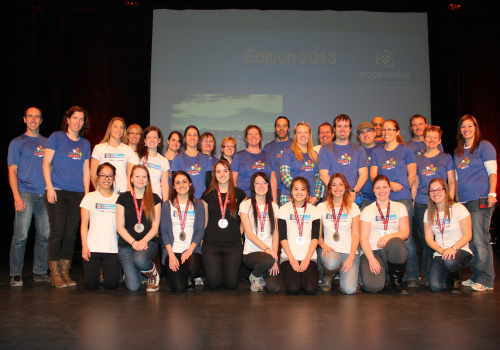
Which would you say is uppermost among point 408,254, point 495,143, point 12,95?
point 12,95

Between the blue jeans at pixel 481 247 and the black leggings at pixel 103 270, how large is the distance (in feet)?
10.0

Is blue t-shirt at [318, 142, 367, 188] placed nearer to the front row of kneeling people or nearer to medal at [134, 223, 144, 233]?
the front row of kneeling people

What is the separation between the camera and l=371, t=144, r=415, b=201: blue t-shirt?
12.8 feet

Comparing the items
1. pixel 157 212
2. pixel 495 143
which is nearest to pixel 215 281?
pixel 157 212

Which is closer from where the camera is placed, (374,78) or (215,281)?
(215,281)

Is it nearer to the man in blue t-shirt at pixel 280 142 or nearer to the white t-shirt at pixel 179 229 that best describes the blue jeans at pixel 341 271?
the white t-shirt at pixel 179 229

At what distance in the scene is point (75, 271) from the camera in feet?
15.1

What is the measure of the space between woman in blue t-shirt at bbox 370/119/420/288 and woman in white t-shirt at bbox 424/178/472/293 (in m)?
0.20

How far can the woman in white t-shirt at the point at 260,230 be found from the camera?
3543 mm

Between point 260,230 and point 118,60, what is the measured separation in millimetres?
4258

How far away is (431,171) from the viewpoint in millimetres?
3949

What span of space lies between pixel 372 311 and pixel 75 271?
127 inches

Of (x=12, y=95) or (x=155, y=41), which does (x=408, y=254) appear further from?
(x=12, y=95)

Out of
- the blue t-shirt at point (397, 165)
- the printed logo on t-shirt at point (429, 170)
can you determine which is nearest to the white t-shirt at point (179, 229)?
the blue t-shirt at point (397, 165)
